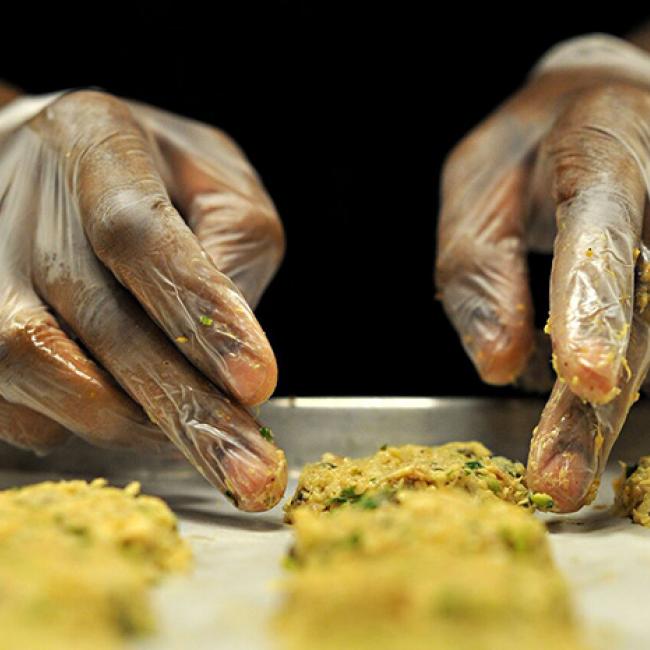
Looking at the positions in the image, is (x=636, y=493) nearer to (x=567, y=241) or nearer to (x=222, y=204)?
(x=567, y=241)

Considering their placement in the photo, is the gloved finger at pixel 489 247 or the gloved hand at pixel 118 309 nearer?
the gloved hand at pixel 118 309

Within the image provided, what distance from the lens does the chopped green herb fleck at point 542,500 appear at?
71.6 inches

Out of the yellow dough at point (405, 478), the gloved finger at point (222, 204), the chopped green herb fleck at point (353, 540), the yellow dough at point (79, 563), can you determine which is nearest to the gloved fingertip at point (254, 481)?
the yellow dough at point (405, 478)

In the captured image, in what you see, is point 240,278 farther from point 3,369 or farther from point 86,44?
point 86,44

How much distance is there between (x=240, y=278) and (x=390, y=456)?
0.64m

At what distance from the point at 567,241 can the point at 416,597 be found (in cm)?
111

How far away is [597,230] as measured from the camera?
1.92 meters

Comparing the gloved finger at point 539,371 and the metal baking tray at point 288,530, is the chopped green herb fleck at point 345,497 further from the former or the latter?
the gloved finger at point 539,371

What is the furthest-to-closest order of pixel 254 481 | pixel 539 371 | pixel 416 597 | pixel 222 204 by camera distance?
pixel 539 371 → pixel 222 204 → pixel 254 481 → pixel 416 597

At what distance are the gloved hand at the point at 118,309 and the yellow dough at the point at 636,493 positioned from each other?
0.74m

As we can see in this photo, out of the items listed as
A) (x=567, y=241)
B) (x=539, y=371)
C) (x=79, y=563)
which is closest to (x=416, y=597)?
(x=79, y=563)

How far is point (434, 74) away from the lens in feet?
10.8

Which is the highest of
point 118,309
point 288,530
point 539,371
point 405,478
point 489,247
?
point 118,309

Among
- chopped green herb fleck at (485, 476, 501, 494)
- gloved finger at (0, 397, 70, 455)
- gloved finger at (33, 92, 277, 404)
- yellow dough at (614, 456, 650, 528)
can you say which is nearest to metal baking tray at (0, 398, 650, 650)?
yellow dough at (614, 456, 650, 528)
